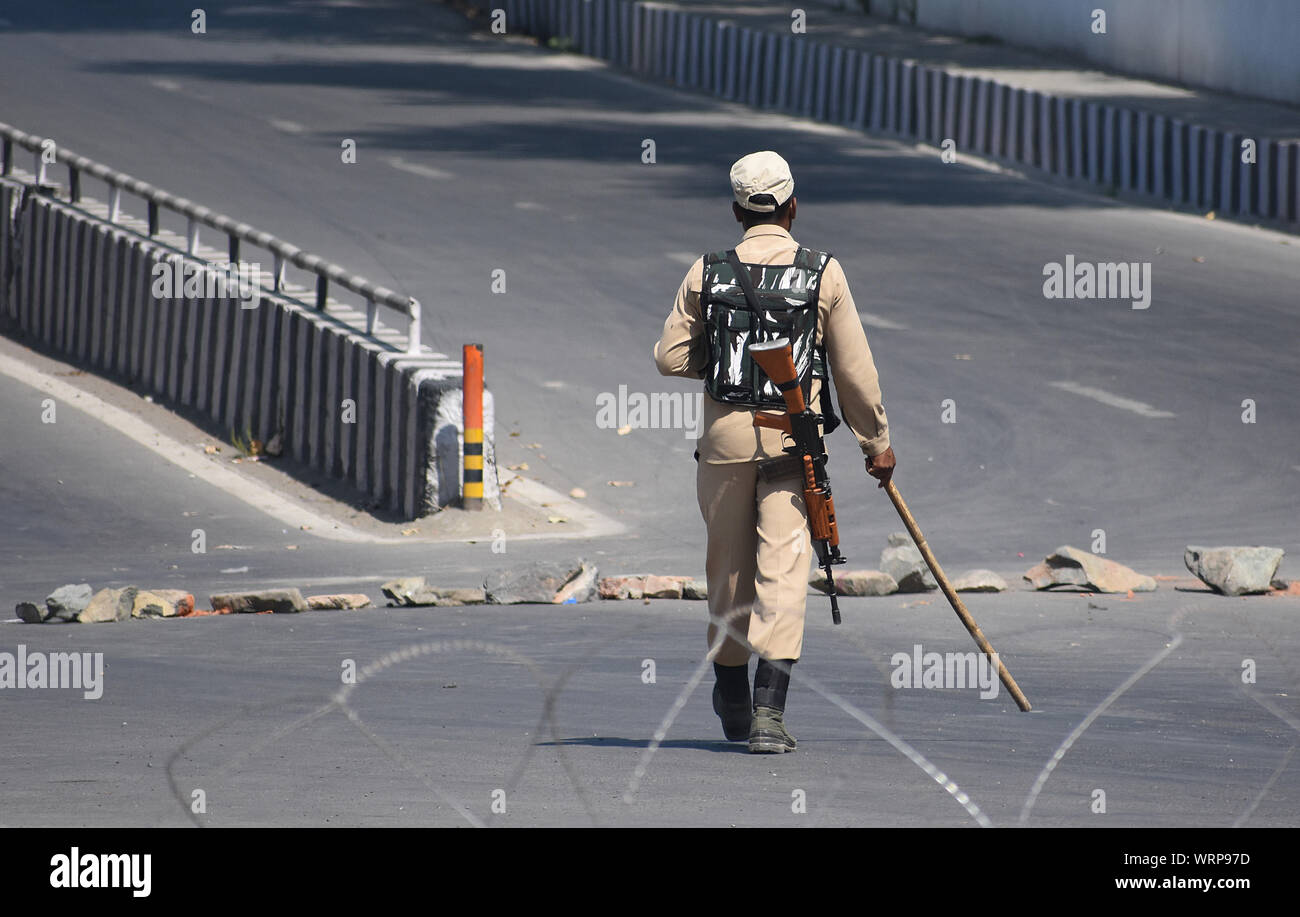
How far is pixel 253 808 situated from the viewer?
6148 millimetres

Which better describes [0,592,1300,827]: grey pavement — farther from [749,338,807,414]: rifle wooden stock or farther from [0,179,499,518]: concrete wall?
[0,179,499,518]: concrete wall

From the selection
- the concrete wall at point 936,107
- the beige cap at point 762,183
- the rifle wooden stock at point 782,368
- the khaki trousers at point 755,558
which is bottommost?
the concrete wall at point 936,107

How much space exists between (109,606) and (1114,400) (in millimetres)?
7484

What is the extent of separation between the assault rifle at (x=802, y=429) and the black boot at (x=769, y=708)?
37cm

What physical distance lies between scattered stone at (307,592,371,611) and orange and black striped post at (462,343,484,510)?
2.68 metres

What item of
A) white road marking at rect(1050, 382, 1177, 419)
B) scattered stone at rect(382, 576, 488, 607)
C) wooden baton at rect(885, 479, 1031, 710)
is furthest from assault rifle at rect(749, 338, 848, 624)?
white road marking at rect(1050, 382, 1177, 419)

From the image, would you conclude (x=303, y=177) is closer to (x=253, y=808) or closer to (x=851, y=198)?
(x=851, y=198)

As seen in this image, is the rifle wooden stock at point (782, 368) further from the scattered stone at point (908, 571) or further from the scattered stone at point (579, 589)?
the scattered stone at point (908, 571)

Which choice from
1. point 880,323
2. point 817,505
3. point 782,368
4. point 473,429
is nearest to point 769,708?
point 817,505

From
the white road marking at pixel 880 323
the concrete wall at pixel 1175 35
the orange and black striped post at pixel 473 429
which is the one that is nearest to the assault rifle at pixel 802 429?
the orange and black striped post at pixel 473 429

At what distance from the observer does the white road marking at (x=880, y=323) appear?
17.4m

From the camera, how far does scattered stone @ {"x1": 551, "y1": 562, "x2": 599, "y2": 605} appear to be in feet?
34.2

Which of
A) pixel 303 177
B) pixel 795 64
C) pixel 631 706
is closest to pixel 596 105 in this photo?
pixel 795 64

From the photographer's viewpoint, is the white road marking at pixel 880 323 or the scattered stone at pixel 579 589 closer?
the scattered stone at pixel 579 589
